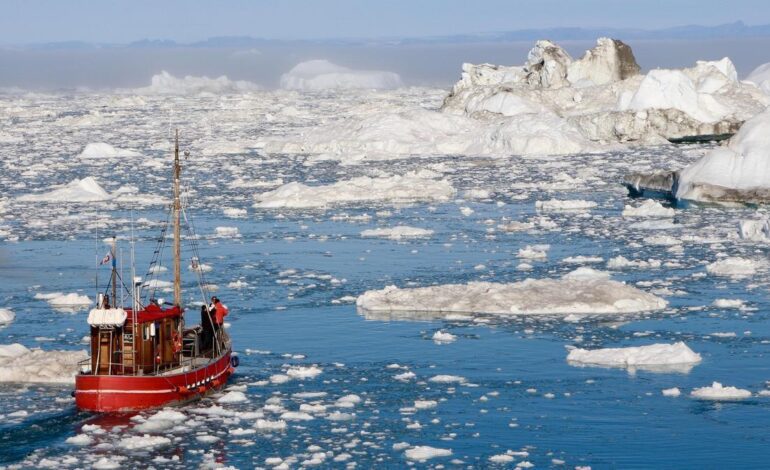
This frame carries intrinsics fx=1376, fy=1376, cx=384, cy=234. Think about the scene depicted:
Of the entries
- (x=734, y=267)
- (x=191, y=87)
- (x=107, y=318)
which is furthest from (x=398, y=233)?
(x=191, y=87)

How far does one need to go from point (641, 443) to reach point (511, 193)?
25245mm

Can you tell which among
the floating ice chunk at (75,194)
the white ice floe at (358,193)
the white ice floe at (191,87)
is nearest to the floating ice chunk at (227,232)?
the white ice floe at (358,193)

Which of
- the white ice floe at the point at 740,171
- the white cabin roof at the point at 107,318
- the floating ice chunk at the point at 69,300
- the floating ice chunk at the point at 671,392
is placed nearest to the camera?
the white cabin roof at the point at 107,318

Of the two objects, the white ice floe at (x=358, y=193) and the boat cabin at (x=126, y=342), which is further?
the white ice floe at (x=358, y=193)

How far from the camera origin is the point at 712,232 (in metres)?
33.8

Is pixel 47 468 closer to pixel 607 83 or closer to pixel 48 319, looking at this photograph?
pixel 48 319

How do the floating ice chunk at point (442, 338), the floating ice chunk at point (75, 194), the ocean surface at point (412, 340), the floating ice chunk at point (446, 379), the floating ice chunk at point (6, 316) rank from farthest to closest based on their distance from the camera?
the floating ice chunk at point (75, 194) < the floating ice chunk at point (6, 316) < the floating ice chunk at point (442, 338) < the floating ice chunk at point (446, 379) < the ocean surface at point (412, 340)

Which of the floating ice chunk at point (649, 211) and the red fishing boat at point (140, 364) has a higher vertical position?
the floating ice chunk at point (649, 211)

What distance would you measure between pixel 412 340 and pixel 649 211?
15.3 metres

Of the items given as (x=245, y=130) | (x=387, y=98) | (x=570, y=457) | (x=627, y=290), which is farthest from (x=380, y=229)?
(x=387, y=98)

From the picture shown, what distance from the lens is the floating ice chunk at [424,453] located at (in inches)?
669

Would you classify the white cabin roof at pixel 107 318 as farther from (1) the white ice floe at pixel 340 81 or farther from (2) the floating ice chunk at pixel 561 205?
(1) the white ice floe at pixel 340 81

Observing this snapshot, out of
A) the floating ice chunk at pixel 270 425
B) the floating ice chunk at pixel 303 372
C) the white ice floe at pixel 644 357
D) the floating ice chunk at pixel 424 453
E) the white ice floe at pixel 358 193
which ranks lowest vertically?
the floating ice chunk at pixel 270 425

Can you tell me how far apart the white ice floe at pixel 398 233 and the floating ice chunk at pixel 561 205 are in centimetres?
509
